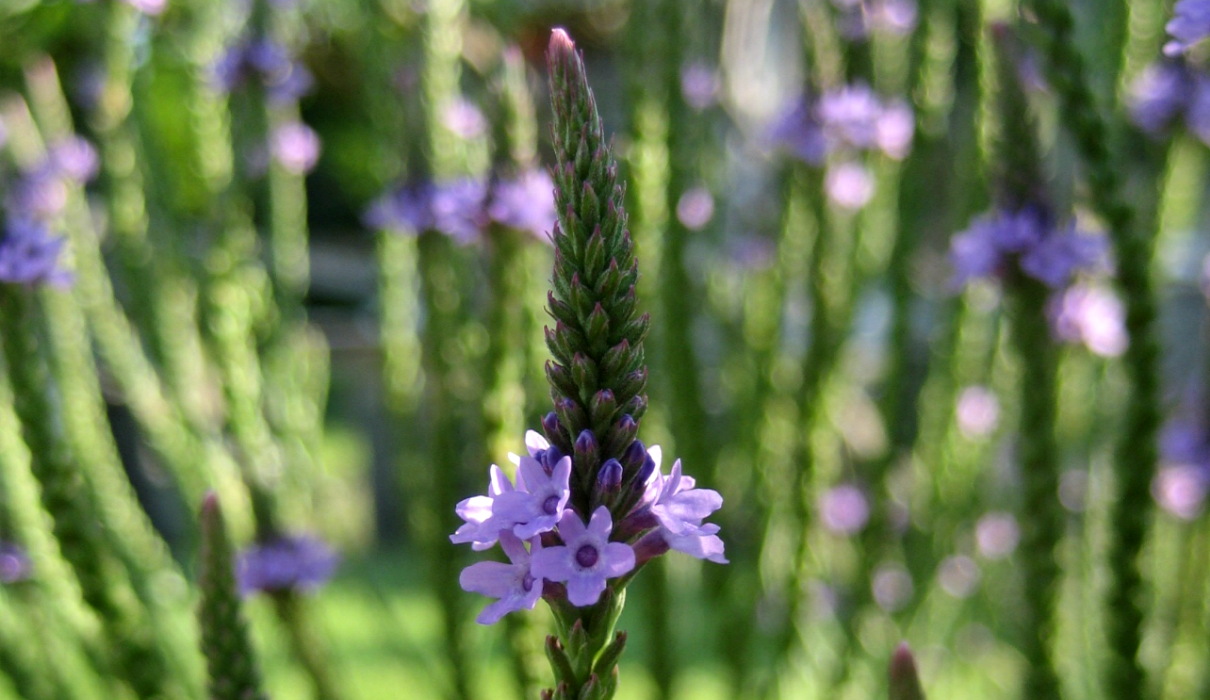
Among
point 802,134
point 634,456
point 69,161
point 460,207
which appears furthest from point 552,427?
point 69,161

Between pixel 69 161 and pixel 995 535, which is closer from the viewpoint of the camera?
pixel 69 161

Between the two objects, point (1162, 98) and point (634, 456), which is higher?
point (1162, 98)

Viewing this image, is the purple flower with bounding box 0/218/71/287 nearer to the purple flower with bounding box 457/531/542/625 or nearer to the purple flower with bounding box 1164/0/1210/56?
the purple flower with bounding box 457/531/542/625

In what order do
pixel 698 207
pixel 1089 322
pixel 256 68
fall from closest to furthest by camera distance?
1. pixel 1089 322
2. pixel 256 68
3. pixel 698 207

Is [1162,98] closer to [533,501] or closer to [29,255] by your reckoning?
[533,501]

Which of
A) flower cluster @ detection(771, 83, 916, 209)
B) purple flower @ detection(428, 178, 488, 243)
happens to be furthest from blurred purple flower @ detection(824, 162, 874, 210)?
purple flower @ detection(428, 178, 488, 243)

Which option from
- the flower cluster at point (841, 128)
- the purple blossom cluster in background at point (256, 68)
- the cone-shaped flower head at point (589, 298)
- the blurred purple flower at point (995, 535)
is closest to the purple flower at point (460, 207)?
the purple blossom cluster in background at point (256, 68)

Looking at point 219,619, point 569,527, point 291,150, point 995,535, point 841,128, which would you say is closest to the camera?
point 569,527

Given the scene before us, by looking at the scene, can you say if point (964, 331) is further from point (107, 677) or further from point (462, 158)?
point (107, 677)

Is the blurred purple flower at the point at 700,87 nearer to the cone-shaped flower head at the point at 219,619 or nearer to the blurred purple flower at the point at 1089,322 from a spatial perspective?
the blurred purple flower at the point at 1089,322
